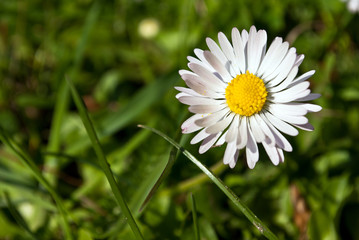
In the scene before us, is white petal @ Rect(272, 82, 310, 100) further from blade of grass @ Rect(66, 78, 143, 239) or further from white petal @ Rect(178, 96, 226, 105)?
blade of grass @ Rect(66, 78, 143, 239)

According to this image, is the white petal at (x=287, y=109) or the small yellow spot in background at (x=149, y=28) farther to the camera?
the small yellow spot in background at (x=149, y=28)

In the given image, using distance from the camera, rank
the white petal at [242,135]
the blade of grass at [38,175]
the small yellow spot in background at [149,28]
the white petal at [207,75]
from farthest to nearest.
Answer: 1. the small yellow spot in background at [149,28]
2. the blade of grass at [38,175]
3. the white petal at [207,75]
4. the white petal at [242,135]

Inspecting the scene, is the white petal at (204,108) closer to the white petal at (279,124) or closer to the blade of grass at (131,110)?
the white petal at (279,124)

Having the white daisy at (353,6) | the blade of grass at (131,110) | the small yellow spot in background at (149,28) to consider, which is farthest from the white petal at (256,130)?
the small yellow spot in background at (149,28)

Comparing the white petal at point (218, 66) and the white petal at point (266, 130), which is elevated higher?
the white petal at point (218, 66)

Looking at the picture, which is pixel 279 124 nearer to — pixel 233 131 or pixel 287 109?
pixel 287 109

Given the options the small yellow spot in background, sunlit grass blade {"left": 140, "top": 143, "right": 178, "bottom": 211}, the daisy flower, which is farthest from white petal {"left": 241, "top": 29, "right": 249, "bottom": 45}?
the small yellow spot in background

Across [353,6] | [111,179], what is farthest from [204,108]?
[353,6]
